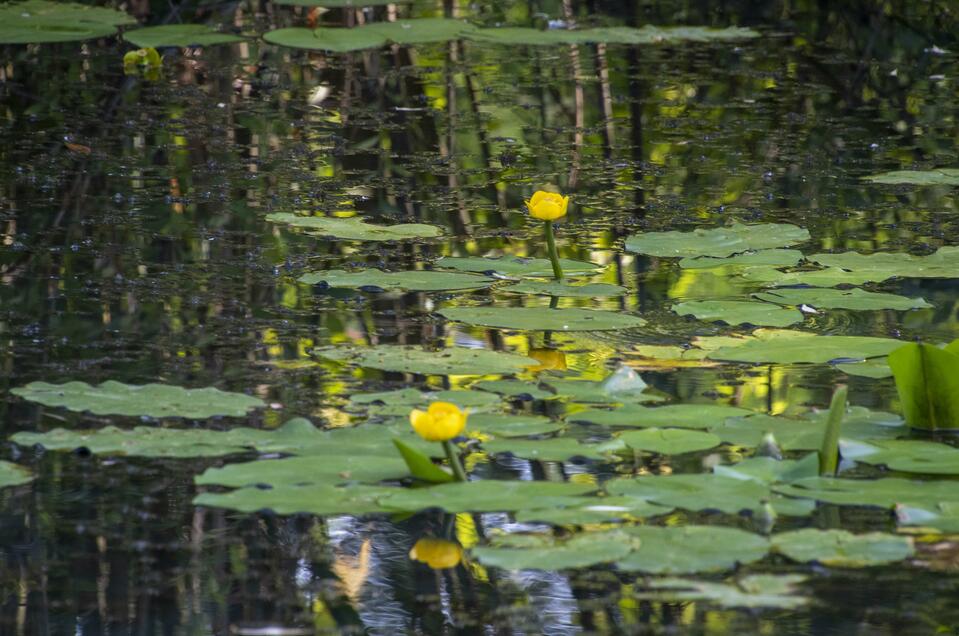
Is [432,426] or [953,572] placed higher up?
[432,426]

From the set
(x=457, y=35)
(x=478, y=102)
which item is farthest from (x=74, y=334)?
(x=457, y=35)

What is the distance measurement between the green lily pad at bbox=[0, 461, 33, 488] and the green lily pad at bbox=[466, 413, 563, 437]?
63 cm

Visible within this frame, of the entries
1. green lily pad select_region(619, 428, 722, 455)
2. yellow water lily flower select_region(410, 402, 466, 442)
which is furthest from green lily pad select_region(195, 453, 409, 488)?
green lily pad select_region(619, 428, 722, 455)

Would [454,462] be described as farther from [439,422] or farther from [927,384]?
[927,384]

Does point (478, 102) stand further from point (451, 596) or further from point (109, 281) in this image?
point (451, 596)

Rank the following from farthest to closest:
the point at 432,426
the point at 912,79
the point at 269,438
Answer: the point at 912,79
the point at 269,438
the point at 432,426

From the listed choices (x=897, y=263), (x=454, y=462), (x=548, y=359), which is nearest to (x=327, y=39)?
(x=897, y=263)

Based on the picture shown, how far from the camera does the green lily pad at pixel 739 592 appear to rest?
5.60ft

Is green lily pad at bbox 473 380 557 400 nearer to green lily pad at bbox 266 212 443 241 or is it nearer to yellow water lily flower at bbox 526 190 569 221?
yellow water lily flower at bbox 526 190 569 221

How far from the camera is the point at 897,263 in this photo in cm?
322

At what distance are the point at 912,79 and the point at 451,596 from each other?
422cm

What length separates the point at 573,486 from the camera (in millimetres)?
2029

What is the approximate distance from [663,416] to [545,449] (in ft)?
0.82

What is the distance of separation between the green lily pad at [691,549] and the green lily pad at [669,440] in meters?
0.25
